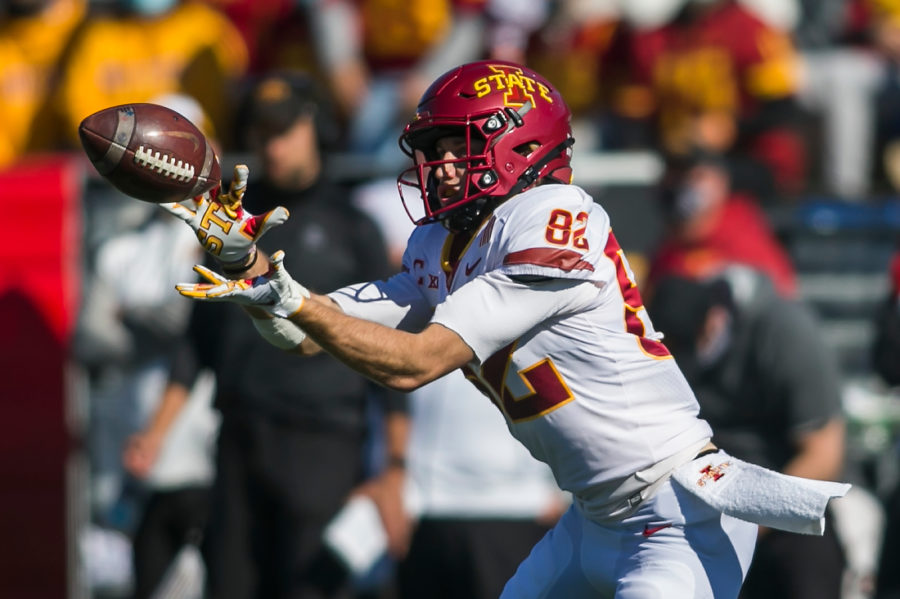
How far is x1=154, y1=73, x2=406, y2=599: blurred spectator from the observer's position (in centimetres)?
566

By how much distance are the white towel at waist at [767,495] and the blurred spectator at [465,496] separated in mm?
1888

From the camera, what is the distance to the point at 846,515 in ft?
20.6

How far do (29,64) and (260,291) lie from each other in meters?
5.69

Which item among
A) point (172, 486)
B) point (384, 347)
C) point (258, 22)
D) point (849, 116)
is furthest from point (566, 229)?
point (258, 22)

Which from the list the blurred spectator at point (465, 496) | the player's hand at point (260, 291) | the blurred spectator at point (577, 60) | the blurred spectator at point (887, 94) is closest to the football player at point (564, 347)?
the player's hand at point (260, 291)

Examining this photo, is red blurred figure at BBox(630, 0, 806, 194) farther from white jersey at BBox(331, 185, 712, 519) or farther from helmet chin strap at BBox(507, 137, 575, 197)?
white jersey at BBox(331, 185, 712, 519)

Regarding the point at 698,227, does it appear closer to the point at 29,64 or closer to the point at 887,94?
the point at 887,94

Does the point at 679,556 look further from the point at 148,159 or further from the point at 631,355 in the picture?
the point at 148,159

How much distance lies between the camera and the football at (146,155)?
3.45 metres

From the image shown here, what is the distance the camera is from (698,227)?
6.22 metres

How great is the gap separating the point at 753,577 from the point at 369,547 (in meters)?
1.36

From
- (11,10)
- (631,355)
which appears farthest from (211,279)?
(11,10)

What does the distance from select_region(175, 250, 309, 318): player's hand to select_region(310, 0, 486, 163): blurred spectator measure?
4.60 m

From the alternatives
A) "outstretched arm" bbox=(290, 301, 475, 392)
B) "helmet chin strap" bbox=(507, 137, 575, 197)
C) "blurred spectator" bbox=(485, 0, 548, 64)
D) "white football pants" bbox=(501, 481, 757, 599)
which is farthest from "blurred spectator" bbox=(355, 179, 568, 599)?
"blurred spectator" bbox=(485, 0, 548, 64)
